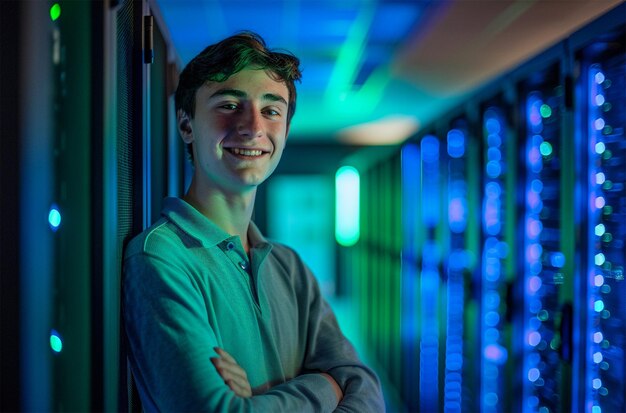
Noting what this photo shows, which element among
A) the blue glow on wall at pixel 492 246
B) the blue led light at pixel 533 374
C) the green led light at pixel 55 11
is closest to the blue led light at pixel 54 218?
the green led light at pixel 55 11

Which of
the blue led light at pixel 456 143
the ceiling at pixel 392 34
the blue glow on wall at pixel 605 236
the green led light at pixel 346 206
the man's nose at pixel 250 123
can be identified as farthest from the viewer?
the green led light at pixel 346 206

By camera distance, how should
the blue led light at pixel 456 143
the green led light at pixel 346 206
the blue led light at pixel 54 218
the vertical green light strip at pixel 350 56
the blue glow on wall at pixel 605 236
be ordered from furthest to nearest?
the green led light at pixel 346 206 < the vertical green light strip at pixel 350 56 < the blue led light at pixel 456 143 < the blue glow on wall at pixel 605 236 < the blue led light at pixel 54 218

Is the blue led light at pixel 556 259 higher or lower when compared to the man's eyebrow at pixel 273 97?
lower

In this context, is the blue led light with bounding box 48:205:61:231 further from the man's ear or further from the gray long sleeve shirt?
the man's ear

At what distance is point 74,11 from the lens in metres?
0.83

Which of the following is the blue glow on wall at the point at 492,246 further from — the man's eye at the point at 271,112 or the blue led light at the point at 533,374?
the man's eye at the point at 271,112

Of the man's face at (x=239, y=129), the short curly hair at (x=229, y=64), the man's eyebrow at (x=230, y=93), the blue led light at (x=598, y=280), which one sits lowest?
the blue led light at (x=598, y=280)

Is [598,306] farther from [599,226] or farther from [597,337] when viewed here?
[599,226]

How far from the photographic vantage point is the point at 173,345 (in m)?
0.85

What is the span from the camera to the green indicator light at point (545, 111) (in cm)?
189

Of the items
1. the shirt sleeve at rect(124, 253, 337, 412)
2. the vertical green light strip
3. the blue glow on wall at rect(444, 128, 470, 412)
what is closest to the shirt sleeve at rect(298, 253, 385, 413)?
the shirt sleeve at rect(124, 253, 337, 412)

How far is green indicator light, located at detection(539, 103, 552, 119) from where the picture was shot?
1890 mm

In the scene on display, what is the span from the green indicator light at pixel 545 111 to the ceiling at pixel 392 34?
32 cm

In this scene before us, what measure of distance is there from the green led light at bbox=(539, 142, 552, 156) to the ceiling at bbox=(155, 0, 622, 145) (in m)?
0.44
